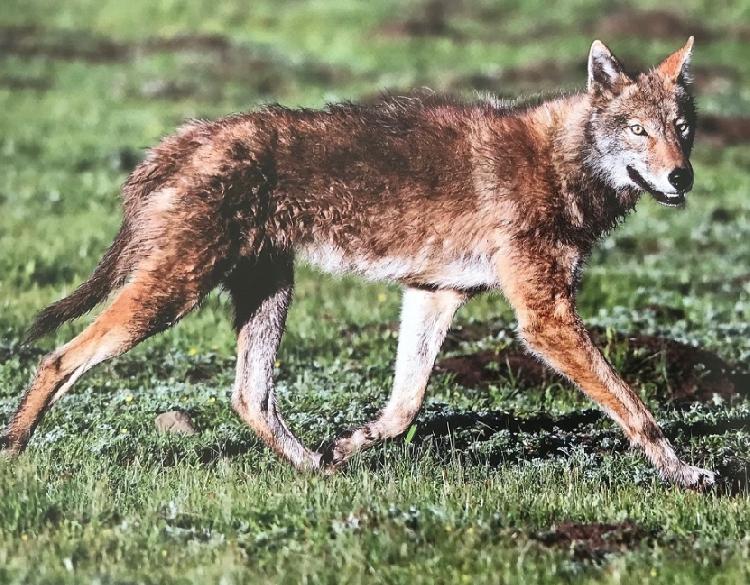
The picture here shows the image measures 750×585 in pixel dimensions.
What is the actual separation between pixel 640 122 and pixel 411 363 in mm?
1913

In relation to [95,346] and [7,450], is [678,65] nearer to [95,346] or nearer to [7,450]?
[95,346]

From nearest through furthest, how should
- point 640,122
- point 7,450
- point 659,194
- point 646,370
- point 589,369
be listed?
point 7,450 → point 589,369 → point 659,194 → point 640,122 → point 646,370

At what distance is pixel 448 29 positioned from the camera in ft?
116

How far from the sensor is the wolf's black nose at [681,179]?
735 cm

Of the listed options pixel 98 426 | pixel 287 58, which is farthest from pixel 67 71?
pixel 98 426

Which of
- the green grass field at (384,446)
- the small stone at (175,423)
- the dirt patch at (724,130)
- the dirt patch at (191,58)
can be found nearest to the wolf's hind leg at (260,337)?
the green grass field at (384,446)

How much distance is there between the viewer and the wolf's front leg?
279 inches

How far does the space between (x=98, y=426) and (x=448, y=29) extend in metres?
28.7

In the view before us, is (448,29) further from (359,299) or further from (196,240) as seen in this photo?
(196,240)

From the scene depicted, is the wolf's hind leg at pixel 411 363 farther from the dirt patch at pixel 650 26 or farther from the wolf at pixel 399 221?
the dirt patch at pixel 650 26

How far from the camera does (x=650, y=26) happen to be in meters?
33.3

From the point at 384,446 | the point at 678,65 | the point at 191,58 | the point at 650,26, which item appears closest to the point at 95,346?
the point at 384,446

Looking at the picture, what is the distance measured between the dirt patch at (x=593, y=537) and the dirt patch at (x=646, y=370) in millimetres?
3265

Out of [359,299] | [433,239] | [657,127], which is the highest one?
[657,127]
